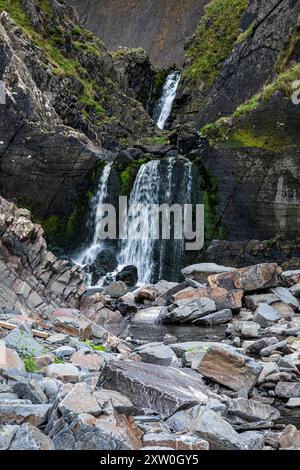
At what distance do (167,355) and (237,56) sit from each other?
33.2 meters

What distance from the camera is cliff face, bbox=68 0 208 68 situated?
242 feet

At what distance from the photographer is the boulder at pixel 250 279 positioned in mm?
18734

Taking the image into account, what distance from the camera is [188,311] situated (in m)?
16.8

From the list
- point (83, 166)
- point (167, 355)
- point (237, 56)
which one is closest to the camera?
point (167, 355)

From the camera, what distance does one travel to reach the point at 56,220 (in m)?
31.3

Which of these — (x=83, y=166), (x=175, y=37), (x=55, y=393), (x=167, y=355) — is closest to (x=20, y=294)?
(x=167, y=355)

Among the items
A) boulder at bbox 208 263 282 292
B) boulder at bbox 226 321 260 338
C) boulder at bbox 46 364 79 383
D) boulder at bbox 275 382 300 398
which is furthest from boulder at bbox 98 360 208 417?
boulder at bbox 208 263 282 292

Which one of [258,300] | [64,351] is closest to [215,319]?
[258,300]

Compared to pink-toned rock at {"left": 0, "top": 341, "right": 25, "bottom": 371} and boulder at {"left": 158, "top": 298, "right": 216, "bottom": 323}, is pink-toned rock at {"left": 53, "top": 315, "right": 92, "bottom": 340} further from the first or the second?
boulder at {"left": 158, "top": 298, "right": 216, "bottom": 323}

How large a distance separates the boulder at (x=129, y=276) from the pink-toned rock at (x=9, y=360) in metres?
17.9

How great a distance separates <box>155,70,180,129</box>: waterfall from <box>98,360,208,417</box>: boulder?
45628 millimetres

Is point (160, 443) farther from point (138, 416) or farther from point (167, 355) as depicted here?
point (167, 355)

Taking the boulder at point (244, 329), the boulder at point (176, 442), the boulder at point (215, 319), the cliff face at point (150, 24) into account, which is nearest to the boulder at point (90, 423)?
the boulder at point (176, 442)

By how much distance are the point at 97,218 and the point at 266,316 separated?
1583 cm
